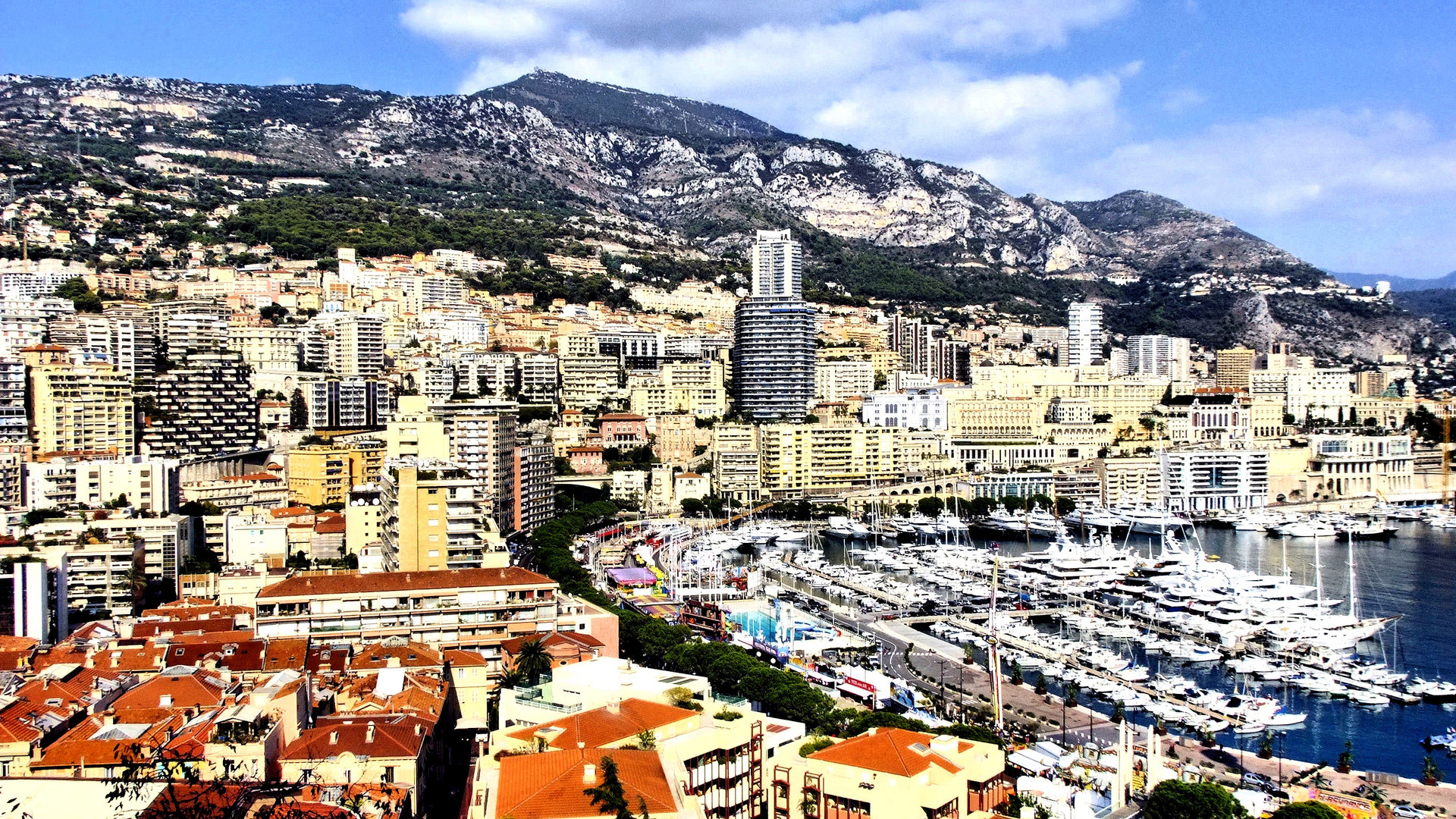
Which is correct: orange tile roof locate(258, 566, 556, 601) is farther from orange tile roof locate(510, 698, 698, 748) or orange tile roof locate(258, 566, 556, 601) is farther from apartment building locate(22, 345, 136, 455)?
apartment building locate(22, 345, 136, 455)

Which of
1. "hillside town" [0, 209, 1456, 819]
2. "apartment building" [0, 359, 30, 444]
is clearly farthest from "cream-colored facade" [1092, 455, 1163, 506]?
"apartment building" [0, 359, 30, 444]

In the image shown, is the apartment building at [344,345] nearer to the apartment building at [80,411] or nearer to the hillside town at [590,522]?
the hillside town at [590,522]

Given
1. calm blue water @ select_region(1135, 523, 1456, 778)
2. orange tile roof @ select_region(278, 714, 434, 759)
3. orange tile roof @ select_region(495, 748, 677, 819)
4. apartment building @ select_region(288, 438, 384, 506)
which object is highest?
apartment building @ select_region(288, 438, 384, 506)

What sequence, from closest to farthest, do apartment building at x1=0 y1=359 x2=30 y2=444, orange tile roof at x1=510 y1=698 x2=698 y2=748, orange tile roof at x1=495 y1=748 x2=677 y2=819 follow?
1. orange tile roof at x1=495 y1=748 x2=677 y2=819
2. orange tile roof at x1=510 y1=698 x2=698 y2=748
3. apartment building at x1=0 y1=359 x2=30 y2=444

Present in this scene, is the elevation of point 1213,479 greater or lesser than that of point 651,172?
lesser

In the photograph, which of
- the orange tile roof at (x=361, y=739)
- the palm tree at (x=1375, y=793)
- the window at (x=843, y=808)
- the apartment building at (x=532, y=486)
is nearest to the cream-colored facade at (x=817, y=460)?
the apartment building at (x=532, y=486)

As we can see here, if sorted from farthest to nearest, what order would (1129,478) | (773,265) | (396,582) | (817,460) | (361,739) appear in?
(773,265) < (1129,478) < (817,460) < (396,582) < (361,739)

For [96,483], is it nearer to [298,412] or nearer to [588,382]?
[298,412]

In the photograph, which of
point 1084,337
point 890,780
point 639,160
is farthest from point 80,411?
point 639,160
